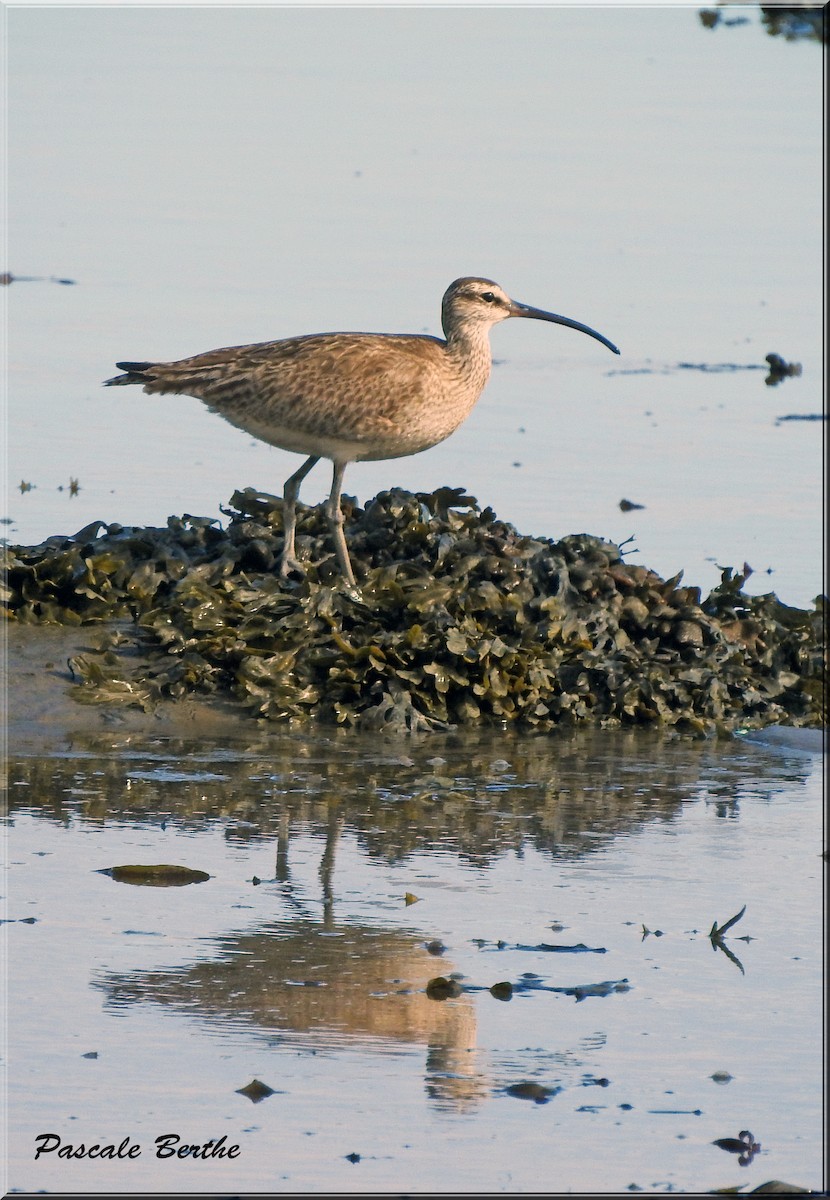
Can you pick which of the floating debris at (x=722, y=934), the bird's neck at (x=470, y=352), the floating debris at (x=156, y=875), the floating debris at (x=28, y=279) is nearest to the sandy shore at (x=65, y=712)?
the floating debris at (x=156, y=875)

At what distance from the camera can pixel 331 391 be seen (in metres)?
10.6

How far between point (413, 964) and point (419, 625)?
10.6ft

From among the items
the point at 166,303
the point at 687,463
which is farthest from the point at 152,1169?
the point at 166,303

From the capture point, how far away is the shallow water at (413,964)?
5371mm

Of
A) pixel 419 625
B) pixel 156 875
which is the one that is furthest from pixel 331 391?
pixel 156 875

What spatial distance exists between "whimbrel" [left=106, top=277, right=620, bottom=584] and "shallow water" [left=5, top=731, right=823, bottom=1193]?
2.04m

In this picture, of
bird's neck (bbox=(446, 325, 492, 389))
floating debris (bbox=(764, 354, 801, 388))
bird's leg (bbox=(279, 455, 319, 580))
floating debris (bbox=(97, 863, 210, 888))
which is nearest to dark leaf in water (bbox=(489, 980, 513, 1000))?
A: floating debris (bbox=(97, 863, 210, 888))

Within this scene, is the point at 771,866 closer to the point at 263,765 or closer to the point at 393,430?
the point at 263,765

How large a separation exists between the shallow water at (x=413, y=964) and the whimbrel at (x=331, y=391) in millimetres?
2043

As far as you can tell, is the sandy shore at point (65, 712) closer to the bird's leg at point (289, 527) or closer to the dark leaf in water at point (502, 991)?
the bird's leg at point (289, 527)

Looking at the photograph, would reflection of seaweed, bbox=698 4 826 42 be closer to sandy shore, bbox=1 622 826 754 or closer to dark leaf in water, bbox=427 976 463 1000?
sandy shore, bbox=1 622 826 754

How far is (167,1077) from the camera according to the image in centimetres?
564

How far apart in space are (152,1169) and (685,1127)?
4.34ft

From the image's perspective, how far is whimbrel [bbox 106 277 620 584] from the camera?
10602 millimetres
